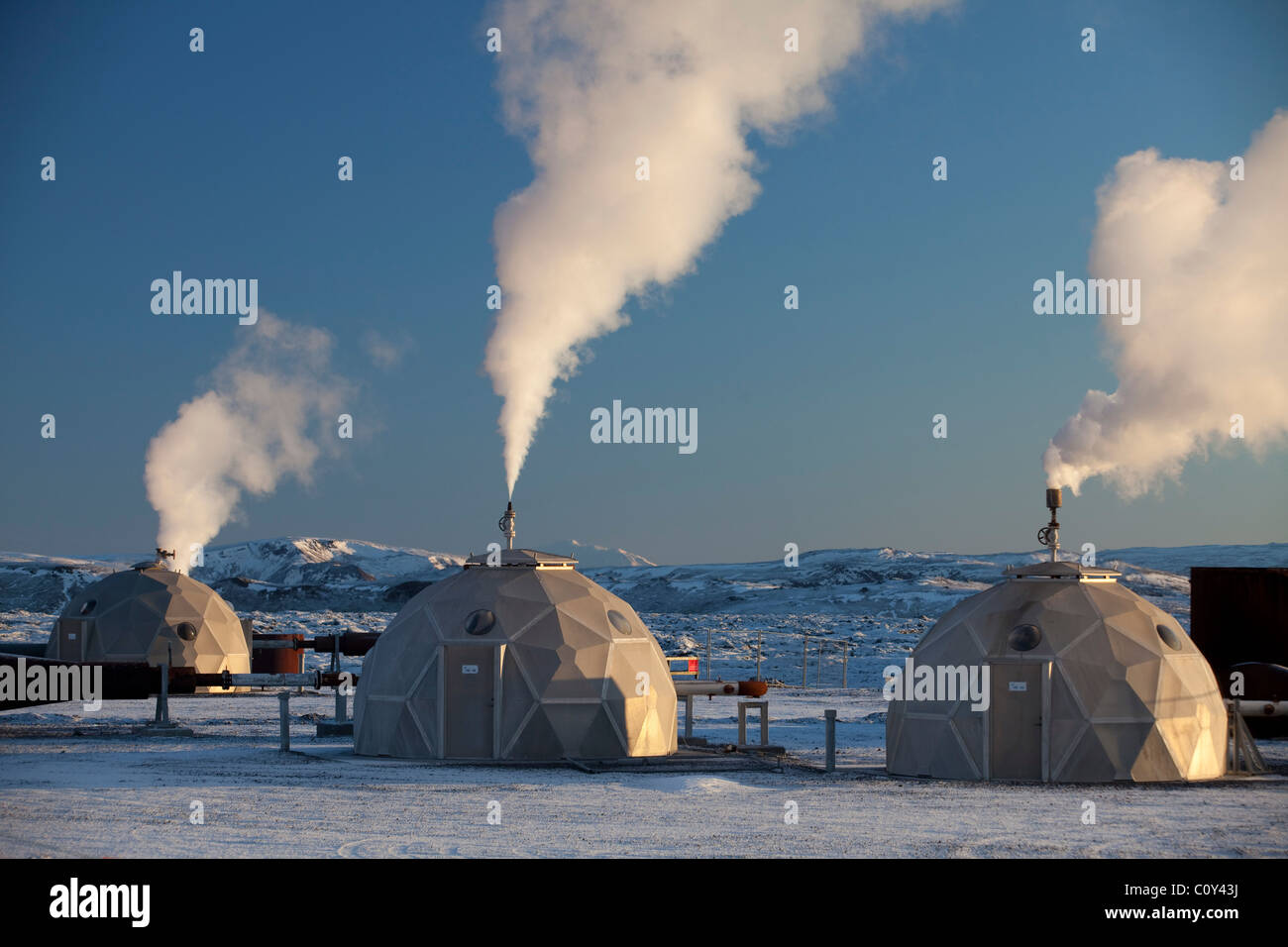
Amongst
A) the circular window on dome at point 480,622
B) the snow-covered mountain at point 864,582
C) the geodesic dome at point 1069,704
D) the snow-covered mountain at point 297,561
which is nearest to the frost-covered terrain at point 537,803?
the geodesic dome at point 1069,704

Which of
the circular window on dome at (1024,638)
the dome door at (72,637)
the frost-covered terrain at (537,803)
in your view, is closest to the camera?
the frost-covered terrain at (537,803)

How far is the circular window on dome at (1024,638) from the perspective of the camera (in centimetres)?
2154

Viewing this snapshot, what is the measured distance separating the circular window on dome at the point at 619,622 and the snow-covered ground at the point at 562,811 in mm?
3156

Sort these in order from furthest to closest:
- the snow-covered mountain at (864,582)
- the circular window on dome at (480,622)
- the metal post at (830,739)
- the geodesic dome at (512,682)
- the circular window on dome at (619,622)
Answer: the snow-covered mountain at (864,582) → the circular window on dome at (619,622) → the circular window on dome at (480,622) → the geodesic dome at (512,682) → the metal post at (830,739)

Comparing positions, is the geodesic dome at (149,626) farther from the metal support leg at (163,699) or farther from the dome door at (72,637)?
the metal support leg at (163,699)

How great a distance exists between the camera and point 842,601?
91.4m

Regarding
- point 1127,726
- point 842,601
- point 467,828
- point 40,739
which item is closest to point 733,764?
point 1127,726

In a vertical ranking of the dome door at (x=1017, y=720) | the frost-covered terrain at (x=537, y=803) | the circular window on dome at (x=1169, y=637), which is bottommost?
the frost-covered terrain at (x=537, y=803)

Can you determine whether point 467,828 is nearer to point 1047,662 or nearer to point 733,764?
point 733,764

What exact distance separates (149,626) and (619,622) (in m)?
21.1

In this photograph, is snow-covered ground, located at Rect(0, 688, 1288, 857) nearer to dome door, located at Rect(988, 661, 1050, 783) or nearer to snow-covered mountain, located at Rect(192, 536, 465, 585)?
dome door, located at Rect(988, 661, 1050, 783)

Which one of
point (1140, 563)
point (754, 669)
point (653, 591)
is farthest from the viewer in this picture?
point (1140, 563)

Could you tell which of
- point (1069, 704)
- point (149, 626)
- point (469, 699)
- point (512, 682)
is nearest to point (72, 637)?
point (149, 626)
